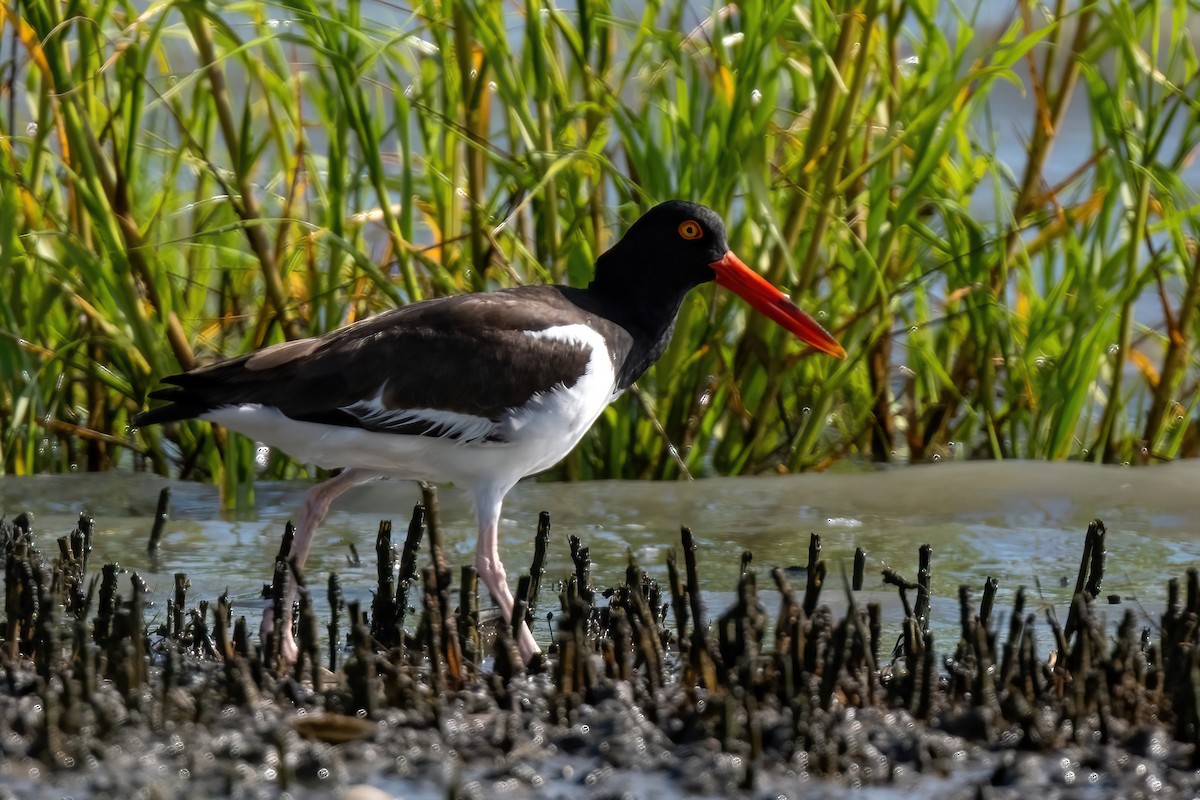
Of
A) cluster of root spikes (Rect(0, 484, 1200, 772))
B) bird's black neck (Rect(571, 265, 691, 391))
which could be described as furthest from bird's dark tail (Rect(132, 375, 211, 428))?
bird's black neck (Rect(571, 265, 691, 391))

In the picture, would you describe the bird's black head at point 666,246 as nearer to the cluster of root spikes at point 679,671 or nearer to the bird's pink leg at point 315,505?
the bird's pink leg at point 315,505

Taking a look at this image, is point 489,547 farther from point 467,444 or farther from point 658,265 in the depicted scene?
point 658,265

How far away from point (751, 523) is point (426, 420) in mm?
1634

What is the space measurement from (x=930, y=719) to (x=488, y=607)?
5.58 ft

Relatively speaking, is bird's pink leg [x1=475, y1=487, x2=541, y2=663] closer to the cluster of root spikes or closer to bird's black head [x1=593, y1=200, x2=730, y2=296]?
the cluster of root spikes

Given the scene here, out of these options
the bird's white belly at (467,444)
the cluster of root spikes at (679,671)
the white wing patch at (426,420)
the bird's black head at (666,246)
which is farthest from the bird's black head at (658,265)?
the cluster of root spikes at (679,671)

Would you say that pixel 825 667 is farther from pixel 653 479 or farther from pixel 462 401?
pixel 653 479

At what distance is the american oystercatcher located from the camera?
13.2 ft

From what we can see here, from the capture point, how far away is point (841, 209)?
214 inches

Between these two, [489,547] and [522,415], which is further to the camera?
[489,547]

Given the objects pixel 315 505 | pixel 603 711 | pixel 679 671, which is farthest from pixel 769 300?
pixel 603 711

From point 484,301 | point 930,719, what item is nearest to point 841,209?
point 484,301

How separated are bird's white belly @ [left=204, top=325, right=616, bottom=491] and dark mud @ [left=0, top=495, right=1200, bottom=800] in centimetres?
58

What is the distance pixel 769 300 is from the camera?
15.5 ft
